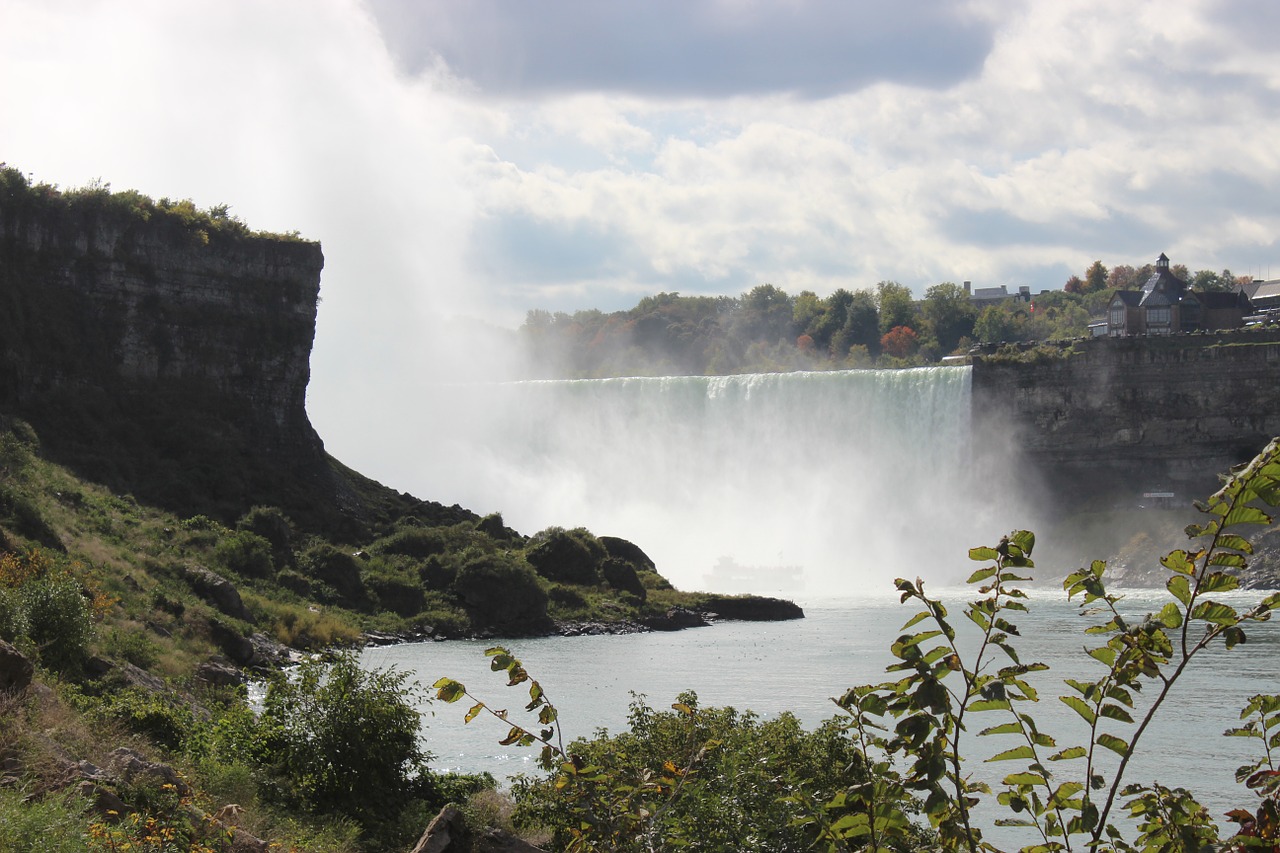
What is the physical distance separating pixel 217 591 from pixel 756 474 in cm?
4670

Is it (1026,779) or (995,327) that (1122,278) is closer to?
(995,327)

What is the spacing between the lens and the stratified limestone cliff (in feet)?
160

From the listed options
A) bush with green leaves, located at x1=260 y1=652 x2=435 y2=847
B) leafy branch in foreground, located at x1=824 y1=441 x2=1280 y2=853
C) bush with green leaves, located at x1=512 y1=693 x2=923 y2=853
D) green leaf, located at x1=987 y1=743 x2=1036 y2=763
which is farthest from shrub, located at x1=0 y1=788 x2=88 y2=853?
green leaf, located at x1=987 y1=743 x2=1036 y2=763

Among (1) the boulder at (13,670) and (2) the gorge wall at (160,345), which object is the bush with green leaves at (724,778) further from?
(2) the gorge wall at (160,345)

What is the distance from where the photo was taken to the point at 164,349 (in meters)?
53.7

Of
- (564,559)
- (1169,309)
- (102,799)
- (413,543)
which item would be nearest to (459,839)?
(102,799)

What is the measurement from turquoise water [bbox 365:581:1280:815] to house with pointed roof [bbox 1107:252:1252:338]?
36.9 m

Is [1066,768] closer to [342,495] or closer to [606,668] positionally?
[606,668]

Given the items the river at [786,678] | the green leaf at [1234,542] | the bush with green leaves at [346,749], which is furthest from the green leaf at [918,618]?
the river at [786,678]

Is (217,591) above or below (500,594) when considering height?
above

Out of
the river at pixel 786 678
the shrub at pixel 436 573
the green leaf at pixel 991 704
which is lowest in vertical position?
the river at pixel 786 678

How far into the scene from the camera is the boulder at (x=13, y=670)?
13084 mm

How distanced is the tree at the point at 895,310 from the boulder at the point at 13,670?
126 metres

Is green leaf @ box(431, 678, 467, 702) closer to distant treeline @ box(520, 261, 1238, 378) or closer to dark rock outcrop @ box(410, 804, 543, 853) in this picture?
dark rock outcrop @ box(410, 804, 543, 853)
